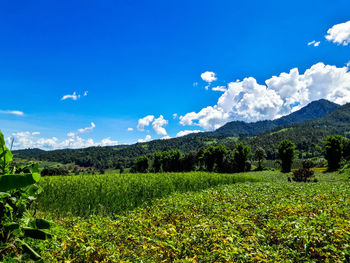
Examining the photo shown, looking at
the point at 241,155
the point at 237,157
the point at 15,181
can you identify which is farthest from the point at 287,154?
the point at 15,181

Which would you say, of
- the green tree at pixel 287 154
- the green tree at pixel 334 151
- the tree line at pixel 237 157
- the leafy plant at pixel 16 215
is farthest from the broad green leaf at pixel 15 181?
the green tree at pixel 287 154

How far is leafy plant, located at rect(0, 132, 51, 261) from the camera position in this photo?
4.18 feet

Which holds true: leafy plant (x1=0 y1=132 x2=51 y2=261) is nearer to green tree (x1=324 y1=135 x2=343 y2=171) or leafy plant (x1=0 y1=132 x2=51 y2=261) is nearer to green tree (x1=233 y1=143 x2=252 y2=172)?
green tree (x1=324 y1=135 x2=343 y2=171)

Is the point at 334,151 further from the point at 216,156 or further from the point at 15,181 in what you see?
the point at 15,181

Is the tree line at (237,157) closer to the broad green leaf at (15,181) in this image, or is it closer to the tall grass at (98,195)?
the tall grass at (98,195)

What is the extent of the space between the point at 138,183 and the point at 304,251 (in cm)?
979

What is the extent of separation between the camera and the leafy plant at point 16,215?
1.27m

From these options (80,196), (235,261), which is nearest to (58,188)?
(80,196)

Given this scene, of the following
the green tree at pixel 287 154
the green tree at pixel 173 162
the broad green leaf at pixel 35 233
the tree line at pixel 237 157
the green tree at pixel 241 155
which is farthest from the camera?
the green tree at pixel 173 162

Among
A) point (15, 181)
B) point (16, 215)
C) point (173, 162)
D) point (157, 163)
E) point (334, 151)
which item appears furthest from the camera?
point (157, 163)

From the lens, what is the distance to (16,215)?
5.17ft

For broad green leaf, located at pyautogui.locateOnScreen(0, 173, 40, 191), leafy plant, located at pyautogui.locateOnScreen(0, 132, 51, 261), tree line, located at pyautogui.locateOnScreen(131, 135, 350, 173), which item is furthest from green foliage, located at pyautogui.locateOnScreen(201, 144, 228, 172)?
broad green leaf, located at pyautogui.locateOnScreen(0, 173, 40, 191)

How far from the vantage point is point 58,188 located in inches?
456

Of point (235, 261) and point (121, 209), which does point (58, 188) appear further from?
point (235, 261)
